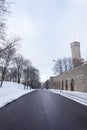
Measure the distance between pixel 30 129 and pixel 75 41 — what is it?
113 metres

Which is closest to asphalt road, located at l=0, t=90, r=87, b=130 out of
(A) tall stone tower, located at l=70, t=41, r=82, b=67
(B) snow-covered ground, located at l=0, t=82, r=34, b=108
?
(B) snow-covered ground, located at l=0, t=82, r=34, b=108

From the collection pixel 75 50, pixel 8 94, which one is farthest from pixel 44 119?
pixel 75 50

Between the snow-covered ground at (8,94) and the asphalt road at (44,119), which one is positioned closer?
the asphalt road at (44,119)

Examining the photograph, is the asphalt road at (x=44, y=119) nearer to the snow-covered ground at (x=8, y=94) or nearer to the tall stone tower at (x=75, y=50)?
the snow-covered ground at (x=8, y=94)

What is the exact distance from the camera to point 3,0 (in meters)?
14.9

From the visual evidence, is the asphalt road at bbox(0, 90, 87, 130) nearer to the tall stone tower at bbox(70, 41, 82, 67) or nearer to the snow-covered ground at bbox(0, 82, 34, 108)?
the snow-covered ground at bbox(0, 82, 34, 108)

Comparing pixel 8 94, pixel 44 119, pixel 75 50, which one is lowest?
pixel 44 119

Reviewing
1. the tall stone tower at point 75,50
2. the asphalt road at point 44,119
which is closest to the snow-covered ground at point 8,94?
the asphalt road at point 44,119

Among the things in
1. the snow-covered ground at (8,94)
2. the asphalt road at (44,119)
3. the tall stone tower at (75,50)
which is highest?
the tall stone tower at (75,50)

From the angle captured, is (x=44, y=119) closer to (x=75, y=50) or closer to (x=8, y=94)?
(x=8, y=94)

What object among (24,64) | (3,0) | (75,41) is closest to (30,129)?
(3,0)

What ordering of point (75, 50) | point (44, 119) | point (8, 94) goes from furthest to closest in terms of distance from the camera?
point (75, 50)
point (8, 94)
point (44, 119)

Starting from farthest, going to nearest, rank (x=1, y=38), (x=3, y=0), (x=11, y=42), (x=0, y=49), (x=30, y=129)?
(x=11, y=42) → (x=0, y=49) → (x=1, y=38) → (x=3, y=0) → (x=30, y=129)

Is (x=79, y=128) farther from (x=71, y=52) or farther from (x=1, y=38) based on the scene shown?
(x=71, y=52)
